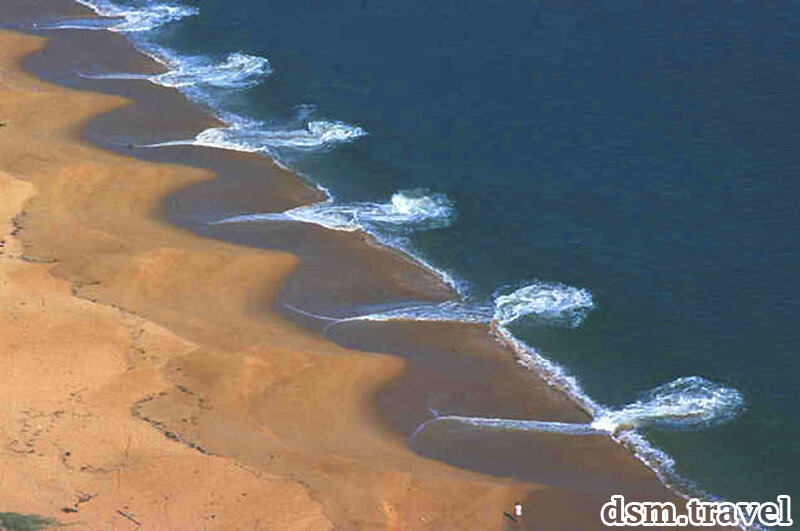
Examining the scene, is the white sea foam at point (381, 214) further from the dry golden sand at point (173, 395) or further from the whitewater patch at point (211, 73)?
the whitewater patch at point (211, 73)

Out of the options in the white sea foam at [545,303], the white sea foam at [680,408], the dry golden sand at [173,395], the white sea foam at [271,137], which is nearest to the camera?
the dry golden sand at [173,395]

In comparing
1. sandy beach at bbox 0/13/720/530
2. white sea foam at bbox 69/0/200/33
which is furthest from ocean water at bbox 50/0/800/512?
sandy beach at bbox 0/13/720/530

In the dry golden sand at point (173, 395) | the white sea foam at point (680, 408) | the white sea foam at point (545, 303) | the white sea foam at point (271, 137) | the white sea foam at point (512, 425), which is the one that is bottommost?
the white sea foam at point (680, 408)

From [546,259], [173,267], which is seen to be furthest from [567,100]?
[173,267]

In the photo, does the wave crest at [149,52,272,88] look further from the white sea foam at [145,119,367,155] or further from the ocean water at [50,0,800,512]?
the white sea foam at [145,119,367,155]

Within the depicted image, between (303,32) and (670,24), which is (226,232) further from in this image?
(670,24)

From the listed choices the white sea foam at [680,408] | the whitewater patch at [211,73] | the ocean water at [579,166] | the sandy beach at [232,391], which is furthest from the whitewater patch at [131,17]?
the white sea foam at [680,408]
